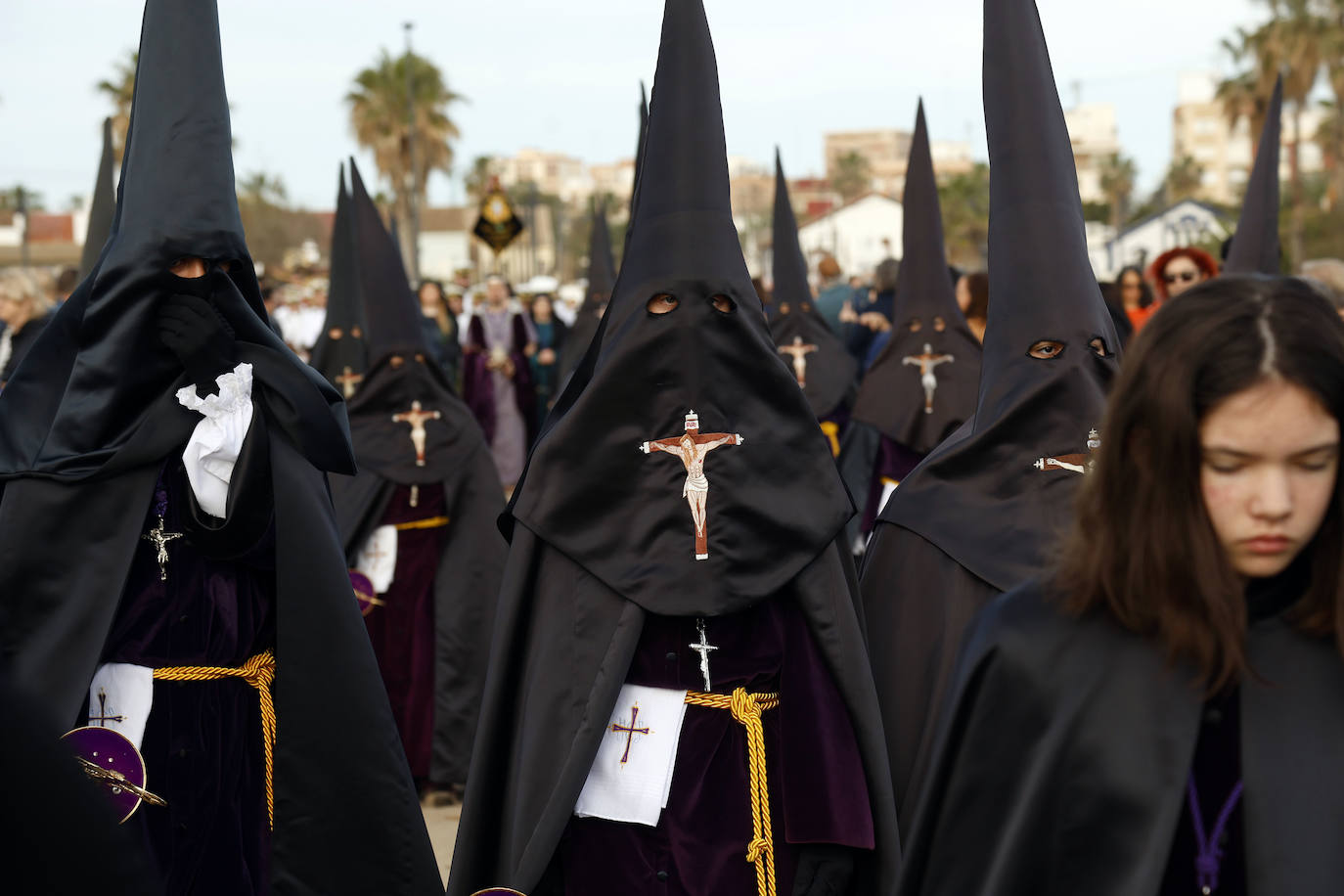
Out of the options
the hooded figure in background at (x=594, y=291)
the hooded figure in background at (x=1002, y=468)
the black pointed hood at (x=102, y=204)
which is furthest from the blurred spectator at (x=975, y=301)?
the hooded figure in background at (x=594, y=291)

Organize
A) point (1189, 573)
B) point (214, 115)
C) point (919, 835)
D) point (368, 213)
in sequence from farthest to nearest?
point (368, 213), point (214, 115), point (919, 835), point (1189, 573)

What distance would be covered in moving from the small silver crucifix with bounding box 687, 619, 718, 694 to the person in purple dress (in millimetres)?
13281

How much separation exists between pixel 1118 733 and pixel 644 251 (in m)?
2.58

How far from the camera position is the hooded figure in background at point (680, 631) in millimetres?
4508

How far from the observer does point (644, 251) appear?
4.86m

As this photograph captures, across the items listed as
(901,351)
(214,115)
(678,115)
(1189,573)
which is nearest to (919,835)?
(1189,573)

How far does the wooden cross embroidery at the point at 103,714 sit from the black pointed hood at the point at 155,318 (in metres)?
0.58

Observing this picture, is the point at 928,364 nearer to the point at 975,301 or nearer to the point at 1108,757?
the point at 975,301

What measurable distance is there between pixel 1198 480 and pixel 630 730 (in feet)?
7.59

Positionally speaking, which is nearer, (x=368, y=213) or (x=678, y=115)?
(x=678, y=115)

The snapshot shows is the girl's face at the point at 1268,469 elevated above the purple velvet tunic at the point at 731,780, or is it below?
above

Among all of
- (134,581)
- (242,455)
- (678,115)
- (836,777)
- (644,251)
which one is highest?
(678,115)

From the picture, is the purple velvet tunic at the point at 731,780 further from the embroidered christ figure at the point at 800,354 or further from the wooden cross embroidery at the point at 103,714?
the embroidered christ figure at the point at 800,354

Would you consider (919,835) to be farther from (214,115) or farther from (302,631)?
(214,115)
